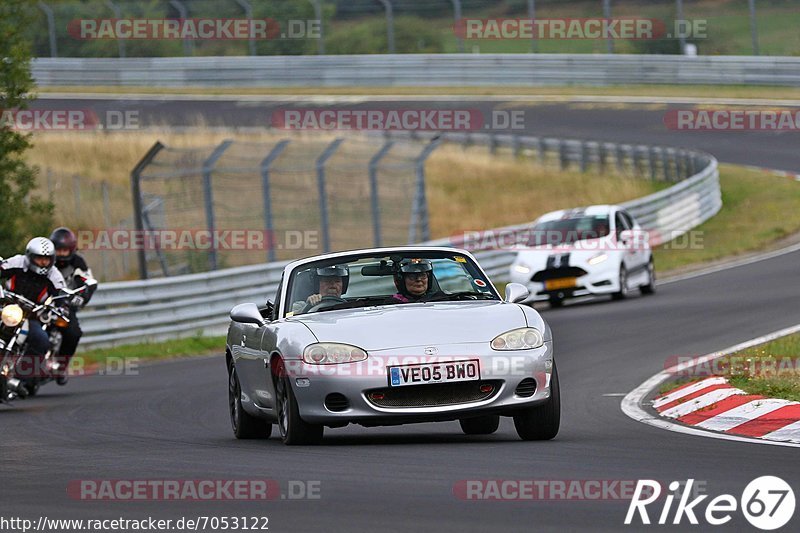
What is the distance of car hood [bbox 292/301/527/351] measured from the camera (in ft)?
30.8

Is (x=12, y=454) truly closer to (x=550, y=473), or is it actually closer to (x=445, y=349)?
(x=445, y=349)

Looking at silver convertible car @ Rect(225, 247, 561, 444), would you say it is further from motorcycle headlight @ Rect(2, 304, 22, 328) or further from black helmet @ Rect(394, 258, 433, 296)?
motorcycle headlight @ Rect(2, 304, 22, 328)

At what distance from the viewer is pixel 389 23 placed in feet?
163

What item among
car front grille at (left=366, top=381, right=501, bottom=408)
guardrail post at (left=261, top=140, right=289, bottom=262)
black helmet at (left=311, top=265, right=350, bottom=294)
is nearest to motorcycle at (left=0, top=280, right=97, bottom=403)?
black helmet at (left=311, top=265, right=350, bottom=294)

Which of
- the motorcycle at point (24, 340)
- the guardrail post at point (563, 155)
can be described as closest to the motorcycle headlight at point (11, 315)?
the motorcycle at point (24, 340)

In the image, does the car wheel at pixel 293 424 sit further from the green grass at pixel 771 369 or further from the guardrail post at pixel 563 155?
the guardrail post at pixel 563 155

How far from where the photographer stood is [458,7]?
4703 centimetres

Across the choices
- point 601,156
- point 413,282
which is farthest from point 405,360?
point 601,156

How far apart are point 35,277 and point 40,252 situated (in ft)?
1.64

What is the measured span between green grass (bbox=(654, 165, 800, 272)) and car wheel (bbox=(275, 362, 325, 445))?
19.0 metres

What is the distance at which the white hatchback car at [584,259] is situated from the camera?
23.4 metres

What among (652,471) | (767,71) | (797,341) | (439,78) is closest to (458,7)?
(439,78)

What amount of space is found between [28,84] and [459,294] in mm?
15583

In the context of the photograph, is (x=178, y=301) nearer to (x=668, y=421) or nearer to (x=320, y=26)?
(x=668, y=421)
